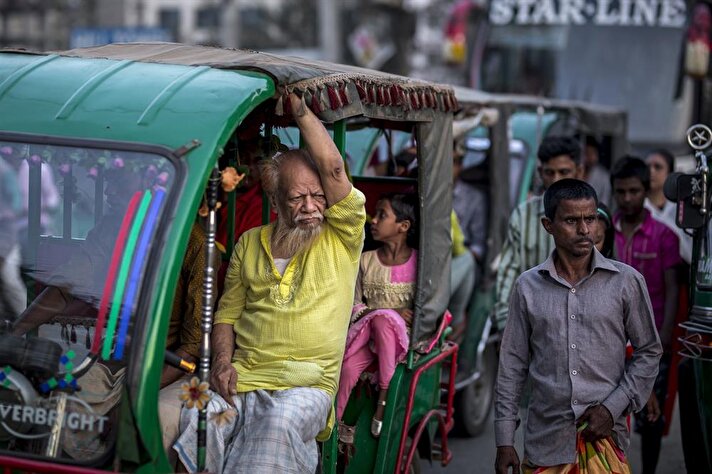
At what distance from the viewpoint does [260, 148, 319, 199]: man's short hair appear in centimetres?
428

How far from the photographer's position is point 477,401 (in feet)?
26.5

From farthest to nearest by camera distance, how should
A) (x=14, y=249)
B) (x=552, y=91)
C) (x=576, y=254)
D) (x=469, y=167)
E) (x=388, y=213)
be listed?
(x=552, y=91) → (x=469, y=167) → (x=388, y=213) → (x=576, y=254) → (x=14, y=249)

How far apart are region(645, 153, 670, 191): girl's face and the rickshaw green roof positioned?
478cm

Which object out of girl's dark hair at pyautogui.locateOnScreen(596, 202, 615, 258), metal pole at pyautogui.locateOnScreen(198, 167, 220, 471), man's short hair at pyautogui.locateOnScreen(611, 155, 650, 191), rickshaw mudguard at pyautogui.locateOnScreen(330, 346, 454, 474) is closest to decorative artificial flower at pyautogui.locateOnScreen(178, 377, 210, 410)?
metal pole at pyautogui.locateOnScreen(198, 167, 220, 471)

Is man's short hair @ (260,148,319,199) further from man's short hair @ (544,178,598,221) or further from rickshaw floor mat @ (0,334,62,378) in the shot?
rickshaw floor mat @ (0,334,62,378)

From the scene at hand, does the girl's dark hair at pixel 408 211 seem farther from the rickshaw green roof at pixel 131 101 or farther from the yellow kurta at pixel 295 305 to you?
the rickshaw green roof at pixel 131 101

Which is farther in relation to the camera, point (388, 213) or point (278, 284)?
point (388, 213)

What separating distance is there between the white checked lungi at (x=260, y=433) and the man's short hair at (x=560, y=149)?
292cm

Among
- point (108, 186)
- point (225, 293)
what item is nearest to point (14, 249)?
point (108, 186)

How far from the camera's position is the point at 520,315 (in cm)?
432

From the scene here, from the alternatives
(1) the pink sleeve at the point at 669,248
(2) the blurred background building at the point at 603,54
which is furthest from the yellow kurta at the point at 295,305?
(2) the blurred background building at the point at 603,54

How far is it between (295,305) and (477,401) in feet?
13.7

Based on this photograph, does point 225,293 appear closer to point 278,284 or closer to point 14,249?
point 278,284

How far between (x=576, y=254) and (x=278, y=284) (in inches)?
44.3
